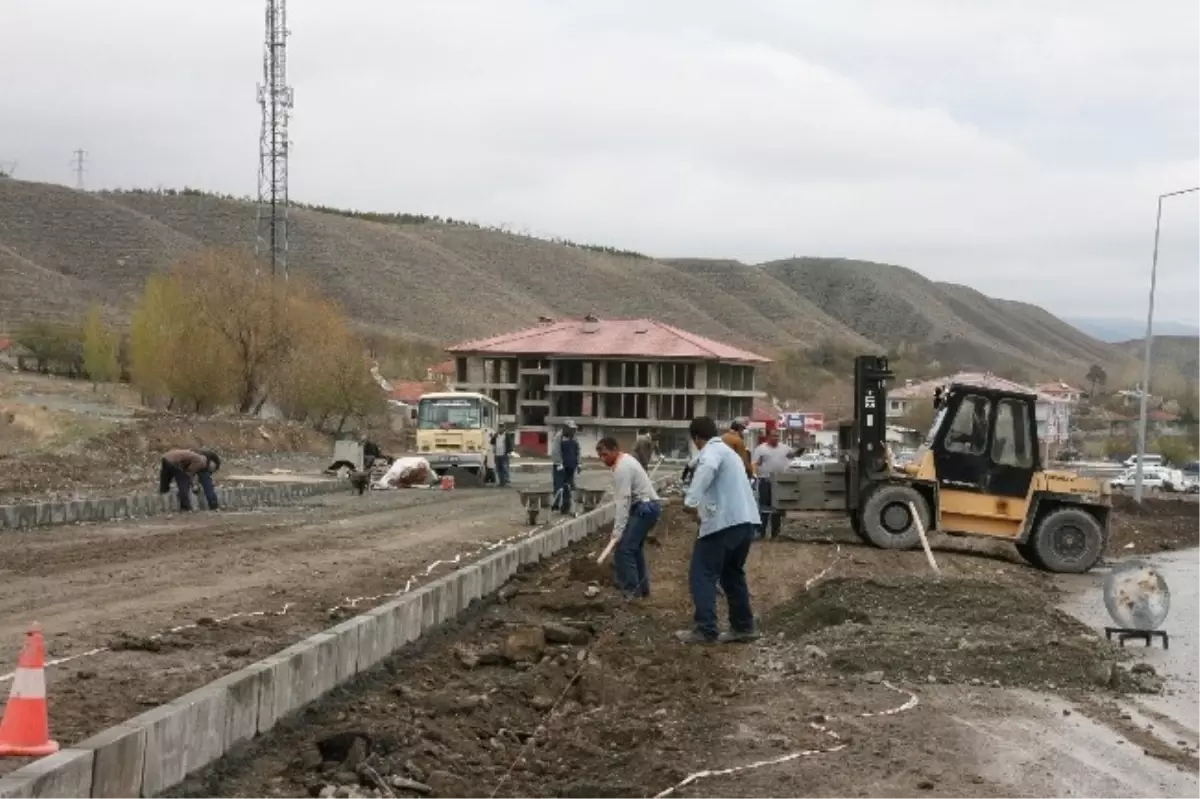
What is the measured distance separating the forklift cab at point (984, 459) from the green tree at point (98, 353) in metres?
67.1

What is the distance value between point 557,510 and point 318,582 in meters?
13.9

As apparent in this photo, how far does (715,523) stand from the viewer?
473 inches

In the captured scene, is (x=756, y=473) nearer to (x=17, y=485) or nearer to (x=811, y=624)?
(x=811, y=624)

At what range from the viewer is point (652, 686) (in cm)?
1053

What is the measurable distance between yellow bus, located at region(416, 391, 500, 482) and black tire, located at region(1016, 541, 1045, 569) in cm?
2379

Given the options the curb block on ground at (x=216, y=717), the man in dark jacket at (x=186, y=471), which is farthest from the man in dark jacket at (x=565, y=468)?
the curb block on ground at (x=216, y=717)

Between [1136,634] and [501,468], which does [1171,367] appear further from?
[1136,634]

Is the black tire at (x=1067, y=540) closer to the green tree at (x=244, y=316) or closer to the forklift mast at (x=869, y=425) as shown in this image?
the forklift mast at (x=869, y=425)

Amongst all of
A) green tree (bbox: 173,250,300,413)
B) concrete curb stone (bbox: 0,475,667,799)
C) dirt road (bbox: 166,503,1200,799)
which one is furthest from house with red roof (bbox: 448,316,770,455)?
concrete curb stone (bbox: 0,475,667,799)

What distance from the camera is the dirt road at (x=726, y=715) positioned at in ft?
24.6

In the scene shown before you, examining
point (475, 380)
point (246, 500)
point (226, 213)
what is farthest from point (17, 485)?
point (226, 213)

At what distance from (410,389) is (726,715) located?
324 feet

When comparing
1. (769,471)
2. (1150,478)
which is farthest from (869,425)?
(1150,478)

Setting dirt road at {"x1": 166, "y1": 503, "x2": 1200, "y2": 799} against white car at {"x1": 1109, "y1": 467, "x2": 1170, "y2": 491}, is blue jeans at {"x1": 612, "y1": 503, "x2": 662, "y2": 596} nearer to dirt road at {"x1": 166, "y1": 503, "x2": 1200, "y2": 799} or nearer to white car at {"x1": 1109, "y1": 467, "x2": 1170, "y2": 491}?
dirt road at {"x1": 166, "y1": 503, "x2": 1200, "y2": 799}
